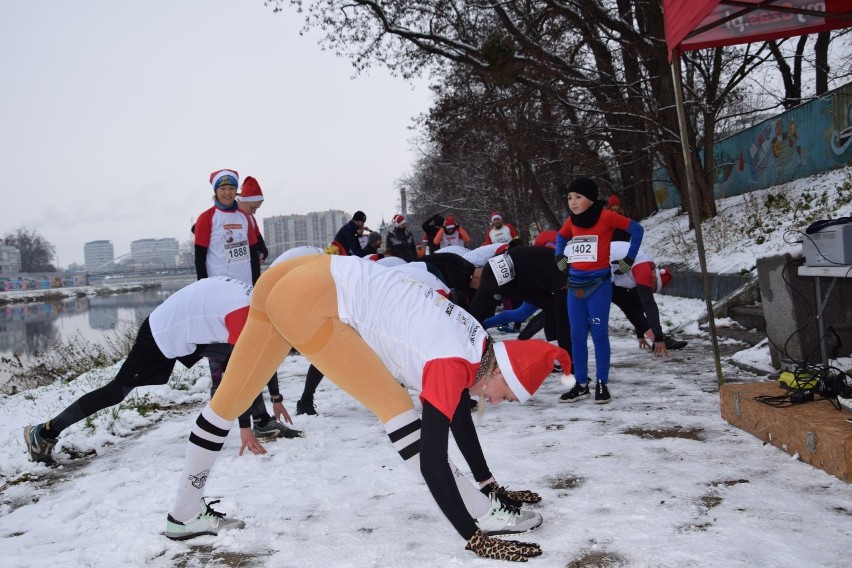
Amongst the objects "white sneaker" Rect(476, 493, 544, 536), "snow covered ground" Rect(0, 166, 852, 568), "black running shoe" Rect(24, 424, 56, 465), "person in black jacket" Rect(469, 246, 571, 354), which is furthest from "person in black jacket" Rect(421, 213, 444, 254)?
"white sneaker" Rect(476, 493, 544, 536)

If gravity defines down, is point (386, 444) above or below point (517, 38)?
below

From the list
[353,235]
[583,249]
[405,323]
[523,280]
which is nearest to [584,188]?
[583,249]

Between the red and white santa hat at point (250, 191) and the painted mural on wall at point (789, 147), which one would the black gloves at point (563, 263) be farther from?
the painted mural on wall at point (789, 147)

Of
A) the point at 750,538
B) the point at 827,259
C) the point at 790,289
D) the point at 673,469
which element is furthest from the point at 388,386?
the point at 790,289

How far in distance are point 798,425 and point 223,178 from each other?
15.1 feet

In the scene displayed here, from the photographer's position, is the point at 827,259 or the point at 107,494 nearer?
the point at 107,494

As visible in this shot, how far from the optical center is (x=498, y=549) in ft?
8.75

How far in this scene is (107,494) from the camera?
12.7 feet

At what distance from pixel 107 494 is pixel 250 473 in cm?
82

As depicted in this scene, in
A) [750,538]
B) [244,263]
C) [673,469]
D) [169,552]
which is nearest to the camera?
[750,538]

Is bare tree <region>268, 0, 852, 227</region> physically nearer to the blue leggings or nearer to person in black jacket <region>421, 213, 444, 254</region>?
person in black jacket <region>421, 213, 444, 254</region>

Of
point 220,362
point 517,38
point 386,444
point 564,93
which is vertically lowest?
point 386,444

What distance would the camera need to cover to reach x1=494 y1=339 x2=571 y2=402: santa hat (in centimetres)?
260

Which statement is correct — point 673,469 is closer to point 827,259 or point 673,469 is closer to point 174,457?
point 827,259
